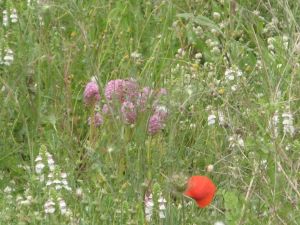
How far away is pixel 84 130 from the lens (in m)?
4.13

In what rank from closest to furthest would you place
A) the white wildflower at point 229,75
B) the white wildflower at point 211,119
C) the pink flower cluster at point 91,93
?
1. the white wildflower at point 211,119
2. the white wildflower at point 229,75
3. the pink flower cluster at point 91,93

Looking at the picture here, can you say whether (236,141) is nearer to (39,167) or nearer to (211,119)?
(211,119)

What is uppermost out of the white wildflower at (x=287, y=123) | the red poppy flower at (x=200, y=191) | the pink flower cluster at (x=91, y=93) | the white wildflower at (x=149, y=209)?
the red poppy flower at (x=200, y=191)

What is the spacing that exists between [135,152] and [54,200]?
678 millimetres

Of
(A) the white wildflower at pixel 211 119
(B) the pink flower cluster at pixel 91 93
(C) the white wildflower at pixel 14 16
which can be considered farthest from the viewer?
(C) the white wildflower at pixel 14 16

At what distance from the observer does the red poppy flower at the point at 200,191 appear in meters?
2.62

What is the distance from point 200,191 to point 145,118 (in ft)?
3.19

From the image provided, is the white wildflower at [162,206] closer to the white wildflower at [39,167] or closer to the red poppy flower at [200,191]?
the red poppy flower at [200,191]

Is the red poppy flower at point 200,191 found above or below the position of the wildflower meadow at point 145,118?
above

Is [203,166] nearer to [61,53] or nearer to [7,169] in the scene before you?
[7,169]

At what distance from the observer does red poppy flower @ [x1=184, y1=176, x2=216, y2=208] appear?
2.62 metres

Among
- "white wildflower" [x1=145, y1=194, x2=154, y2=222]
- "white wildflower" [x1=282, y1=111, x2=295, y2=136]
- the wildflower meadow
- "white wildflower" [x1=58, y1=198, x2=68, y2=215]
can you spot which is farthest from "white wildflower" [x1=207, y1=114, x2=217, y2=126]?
"white wildflower" [x1=58, y1=198, x2=68, y2=215]

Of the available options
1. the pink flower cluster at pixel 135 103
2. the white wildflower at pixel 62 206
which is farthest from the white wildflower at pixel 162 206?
the pink flower cluster at pixel 135 103

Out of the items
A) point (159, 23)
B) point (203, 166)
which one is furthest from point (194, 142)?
point (159, 23)
